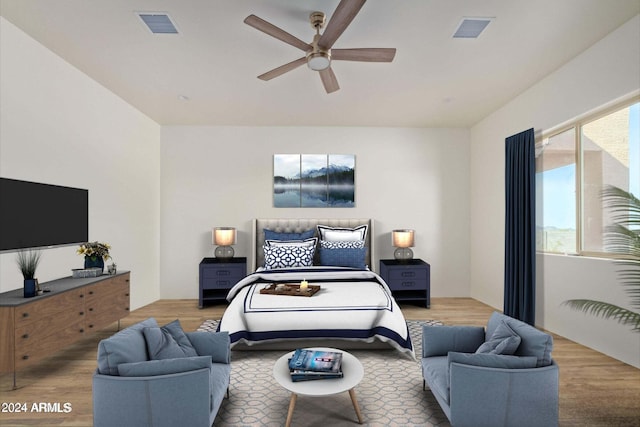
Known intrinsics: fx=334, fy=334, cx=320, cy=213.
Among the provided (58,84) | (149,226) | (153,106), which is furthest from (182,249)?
(58,84)

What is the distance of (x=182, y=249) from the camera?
543cm

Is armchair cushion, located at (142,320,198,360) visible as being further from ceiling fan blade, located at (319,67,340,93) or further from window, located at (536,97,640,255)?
window, located at (536,97,640,255)

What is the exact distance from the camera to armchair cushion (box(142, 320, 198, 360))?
1930mm

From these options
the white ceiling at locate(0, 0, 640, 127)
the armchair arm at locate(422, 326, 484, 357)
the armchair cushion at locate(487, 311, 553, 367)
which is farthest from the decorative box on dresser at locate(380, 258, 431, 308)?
the armchair cushion at locate(487, 311, 553, 367)

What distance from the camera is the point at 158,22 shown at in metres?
2.69

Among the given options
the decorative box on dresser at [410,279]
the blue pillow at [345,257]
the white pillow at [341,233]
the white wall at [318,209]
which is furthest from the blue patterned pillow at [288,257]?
the decorative box on dresser at [410,279]

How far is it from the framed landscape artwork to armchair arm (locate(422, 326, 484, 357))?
3315mm

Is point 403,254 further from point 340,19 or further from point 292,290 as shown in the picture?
point 340,19

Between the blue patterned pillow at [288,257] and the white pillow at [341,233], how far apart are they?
48 cm

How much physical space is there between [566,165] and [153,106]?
205 inches

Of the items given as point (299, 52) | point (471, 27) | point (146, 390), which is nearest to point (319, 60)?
point (299, 52)

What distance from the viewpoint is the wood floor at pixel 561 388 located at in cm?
215

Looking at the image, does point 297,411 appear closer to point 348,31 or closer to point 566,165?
point 348,31

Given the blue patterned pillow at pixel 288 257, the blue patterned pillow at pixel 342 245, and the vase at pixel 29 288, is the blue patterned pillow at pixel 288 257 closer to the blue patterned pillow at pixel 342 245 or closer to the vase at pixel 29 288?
the blue patterned pillow at pixel 342 245
